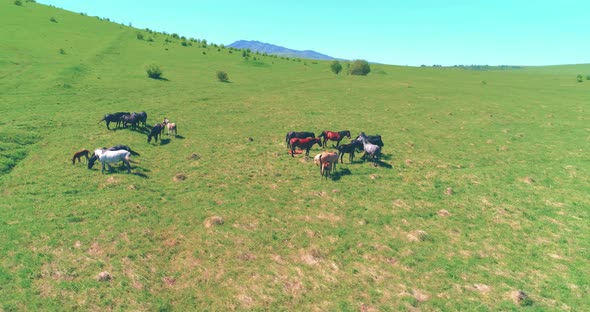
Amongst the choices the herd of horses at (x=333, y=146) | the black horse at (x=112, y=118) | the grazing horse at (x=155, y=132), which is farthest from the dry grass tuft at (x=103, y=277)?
the black horse at (x=112, y=118)

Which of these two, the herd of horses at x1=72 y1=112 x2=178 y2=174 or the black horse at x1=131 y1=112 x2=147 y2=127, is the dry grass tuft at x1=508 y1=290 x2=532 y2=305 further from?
the black horse at x1=131 y1=112 x2=147 y2=127

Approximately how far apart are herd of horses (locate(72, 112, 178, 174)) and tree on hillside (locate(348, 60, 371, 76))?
59303 mm

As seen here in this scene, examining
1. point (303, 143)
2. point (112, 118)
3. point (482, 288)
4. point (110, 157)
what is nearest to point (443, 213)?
point (482, 288)

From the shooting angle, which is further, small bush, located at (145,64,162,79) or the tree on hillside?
the tree on hillside

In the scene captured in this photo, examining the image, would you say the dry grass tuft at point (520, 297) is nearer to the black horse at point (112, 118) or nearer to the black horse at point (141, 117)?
the black horse at point (141, 117)

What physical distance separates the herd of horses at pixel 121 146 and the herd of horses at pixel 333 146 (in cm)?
1071

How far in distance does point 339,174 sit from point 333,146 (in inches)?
223

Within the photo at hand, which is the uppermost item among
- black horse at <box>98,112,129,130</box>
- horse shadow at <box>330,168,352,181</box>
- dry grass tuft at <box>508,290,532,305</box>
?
black horse at <box>98,112,129,130</box>

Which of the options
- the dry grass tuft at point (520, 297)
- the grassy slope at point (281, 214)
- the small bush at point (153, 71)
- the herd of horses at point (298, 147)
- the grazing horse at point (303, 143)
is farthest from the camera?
the small bush at point (153, 71)

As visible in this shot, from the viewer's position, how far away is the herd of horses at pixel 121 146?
63.9 ft

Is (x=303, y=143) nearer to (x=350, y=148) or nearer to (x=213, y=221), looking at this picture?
(x=350, y=148)

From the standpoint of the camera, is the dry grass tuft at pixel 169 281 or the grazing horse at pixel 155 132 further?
the grazing horse at pixel 155 132

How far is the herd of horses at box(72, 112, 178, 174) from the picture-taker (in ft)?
63.9

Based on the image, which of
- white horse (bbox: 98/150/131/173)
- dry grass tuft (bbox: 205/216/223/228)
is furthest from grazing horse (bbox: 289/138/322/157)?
white horse (bbox: 98/150/131/173)
